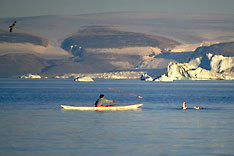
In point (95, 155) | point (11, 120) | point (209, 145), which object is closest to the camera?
point (95, 155)

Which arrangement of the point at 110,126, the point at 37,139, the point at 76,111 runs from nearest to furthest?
the point at 37,139, the point at 110,126, the point at 76,111

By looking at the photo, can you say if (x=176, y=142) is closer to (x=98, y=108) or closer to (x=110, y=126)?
(x=110, y=126)

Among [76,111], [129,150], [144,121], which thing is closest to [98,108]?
[76,111]

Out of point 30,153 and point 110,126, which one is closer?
point 30,153

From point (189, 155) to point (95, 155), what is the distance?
4.44 meters

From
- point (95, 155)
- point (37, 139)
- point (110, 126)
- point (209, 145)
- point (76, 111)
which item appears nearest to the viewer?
point (95, 155)

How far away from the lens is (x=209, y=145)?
31094 millimetres

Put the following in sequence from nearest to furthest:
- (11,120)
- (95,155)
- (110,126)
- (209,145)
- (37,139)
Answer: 1. (95,155)
2. (209,145)
3. (37,139)
4. (110,126)
5. (11,120)

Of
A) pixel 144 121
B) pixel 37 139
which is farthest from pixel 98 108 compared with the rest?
pixel 37 139

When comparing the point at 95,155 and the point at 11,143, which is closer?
the point at 95,155

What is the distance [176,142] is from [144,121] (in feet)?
43.3

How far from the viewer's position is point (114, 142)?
32.2m

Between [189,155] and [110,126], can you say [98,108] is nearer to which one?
[110,126]

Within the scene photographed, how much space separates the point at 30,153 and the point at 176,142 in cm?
830
